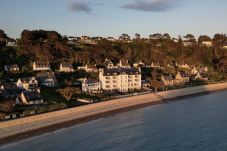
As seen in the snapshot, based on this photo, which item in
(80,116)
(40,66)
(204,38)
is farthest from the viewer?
(204,38)

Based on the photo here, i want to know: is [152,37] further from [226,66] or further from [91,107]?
[91,107]

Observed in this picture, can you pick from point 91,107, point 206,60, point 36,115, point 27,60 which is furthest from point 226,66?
point 36,115

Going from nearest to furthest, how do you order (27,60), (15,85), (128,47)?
(15,85) → (27,60) → (128,47)

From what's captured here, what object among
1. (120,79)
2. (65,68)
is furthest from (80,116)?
(65,68)

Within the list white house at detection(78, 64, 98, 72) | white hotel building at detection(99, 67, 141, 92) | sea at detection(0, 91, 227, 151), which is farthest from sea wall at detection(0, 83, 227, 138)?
white house at detection(78, 64, 98, 72)

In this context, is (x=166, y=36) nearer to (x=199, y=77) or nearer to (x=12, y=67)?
(x=199, y=77)
